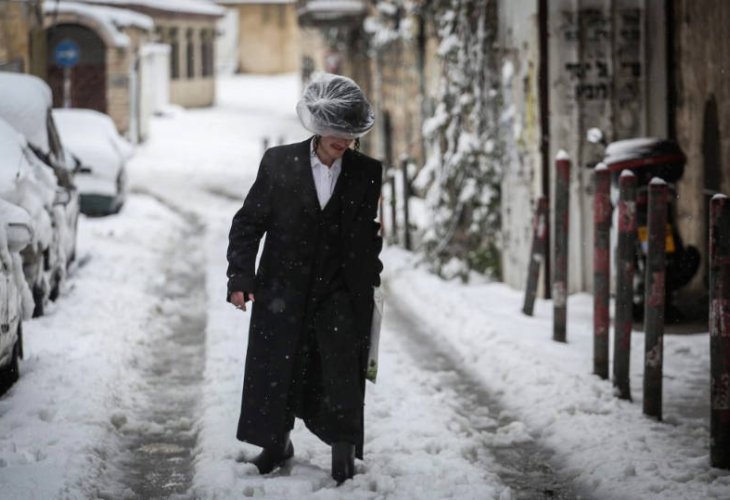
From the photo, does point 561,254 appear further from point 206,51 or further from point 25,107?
point 206,51

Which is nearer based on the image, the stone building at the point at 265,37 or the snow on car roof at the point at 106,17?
the snow on car roof at the point at 106,17

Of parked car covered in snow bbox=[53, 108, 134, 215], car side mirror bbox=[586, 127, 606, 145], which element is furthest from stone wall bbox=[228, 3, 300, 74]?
car side mirror bbox=[586, 127, 606, 145]

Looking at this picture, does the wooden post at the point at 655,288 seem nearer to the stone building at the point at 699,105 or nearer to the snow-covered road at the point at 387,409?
the snow-covered road at the point at 387,409

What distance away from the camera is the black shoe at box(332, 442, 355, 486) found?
5.94 m

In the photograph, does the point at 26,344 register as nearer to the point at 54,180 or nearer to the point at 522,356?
the point at 54,180

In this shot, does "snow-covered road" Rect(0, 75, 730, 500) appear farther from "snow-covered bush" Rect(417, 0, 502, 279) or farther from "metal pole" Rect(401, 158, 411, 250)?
"metal pole" Rect(401, 158, 411, 250)

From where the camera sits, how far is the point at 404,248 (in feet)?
50.4

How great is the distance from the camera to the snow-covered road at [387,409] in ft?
19.7

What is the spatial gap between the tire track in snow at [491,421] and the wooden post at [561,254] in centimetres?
75

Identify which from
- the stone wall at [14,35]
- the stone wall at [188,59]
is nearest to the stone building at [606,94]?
the stone wall at [14,35]

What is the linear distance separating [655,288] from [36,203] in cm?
489

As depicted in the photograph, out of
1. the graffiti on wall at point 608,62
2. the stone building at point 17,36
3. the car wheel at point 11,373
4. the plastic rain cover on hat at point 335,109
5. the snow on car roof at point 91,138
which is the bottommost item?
the car wheel at point 11,373

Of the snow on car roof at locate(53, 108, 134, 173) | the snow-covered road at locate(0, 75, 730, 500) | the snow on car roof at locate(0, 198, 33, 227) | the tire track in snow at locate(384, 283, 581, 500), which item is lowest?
the tire track in snow at locate(384, 283, 581, 500)

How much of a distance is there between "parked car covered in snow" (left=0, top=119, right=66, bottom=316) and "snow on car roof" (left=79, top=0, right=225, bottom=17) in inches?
1331
